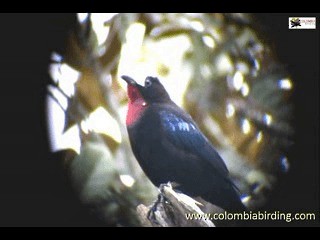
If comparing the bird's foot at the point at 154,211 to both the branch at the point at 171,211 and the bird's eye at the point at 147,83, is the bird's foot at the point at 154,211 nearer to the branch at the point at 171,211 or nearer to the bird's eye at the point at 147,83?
the branch at the point at 171,211

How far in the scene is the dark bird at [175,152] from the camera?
3.90 meters

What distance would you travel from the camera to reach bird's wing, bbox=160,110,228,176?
12.8 ft

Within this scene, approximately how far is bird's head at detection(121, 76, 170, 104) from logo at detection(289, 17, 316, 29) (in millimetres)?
902

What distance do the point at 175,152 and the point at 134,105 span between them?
0.38 meters

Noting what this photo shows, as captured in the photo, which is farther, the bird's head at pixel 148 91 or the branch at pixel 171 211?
the bird's head at pixel 148 91

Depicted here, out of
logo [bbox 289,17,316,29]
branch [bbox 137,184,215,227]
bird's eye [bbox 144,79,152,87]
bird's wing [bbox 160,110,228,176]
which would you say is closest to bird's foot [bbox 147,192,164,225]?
branch [bbox 137,184,215,227]

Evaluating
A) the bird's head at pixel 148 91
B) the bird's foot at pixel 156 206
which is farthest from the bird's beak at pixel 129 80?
the bird's foot at pixel 156 206

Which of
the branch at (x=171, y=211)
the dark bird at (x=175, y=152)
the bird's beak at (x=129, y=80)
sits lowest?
the branch at (x=171, y=211)

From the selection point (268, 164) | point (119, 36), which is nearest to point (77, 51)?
point (119, 36)

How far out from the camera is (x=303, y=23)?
158 inches

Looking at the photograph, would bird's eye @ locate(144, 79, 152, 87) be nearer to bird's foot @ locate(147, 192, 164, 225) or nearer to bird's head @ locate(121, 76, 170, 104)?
bird's head @ locate(121, 76, 170, 104)

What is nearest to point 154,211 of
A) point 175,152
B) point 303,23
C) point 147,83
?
point 175,152

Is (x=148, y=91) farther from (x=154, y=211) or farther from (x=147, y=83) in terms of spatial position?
(x=154, y=211)

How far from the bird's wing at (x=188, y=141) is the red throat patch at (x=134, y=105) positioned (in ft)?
0.44
